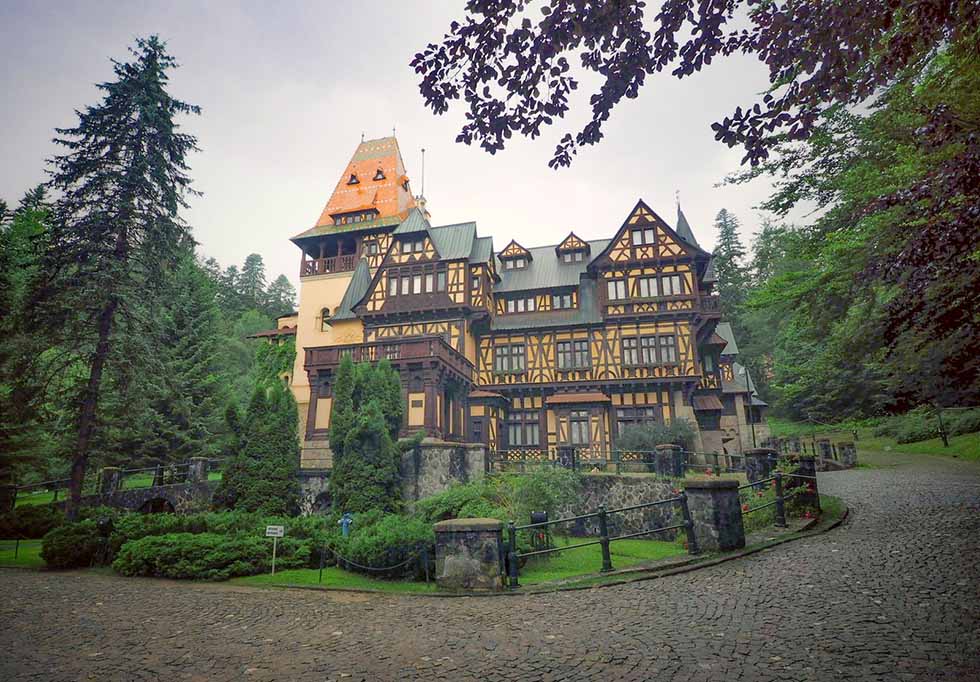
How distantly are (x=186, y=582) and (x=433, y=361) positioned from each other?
13.3 meters

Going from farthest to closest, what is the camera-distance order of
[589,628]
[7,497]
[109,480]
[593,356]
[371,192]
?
[371,192]
[593,356]
[109,480]
[7,497]
[589,628]

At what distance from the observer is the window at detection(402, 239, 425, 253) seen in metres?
30.0

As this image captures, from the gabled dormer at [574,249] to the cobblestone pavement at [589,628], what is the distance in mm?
25231

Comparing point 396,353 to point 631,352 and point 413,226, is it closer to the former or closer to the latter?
point 413,226

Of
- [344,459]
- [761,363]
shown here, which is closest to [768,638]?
[344,459]

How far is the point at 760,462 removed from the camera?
14.1 m

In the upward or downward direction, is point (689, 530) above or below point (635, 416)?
below

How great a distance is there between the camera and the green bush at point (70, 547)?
42.1 ft

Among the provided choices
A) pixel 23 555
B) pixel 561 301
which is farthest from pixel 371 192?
pixel 23 555

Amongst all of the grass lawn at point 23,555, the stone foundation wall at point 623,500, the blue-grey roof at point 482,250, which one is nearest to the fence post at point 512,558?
the stone foundation wall at point 623,500

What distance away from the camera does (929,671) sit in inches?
160

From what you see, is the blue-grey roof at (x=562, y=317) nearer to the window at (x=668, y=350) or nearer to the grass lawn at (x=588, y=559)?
the window at (x=668, y=350)

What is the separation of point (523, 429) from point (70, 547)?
2038 centimetres

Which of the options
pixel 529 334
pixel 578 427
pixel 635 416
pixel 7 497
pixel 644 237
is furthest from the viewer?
pixel 529 334
